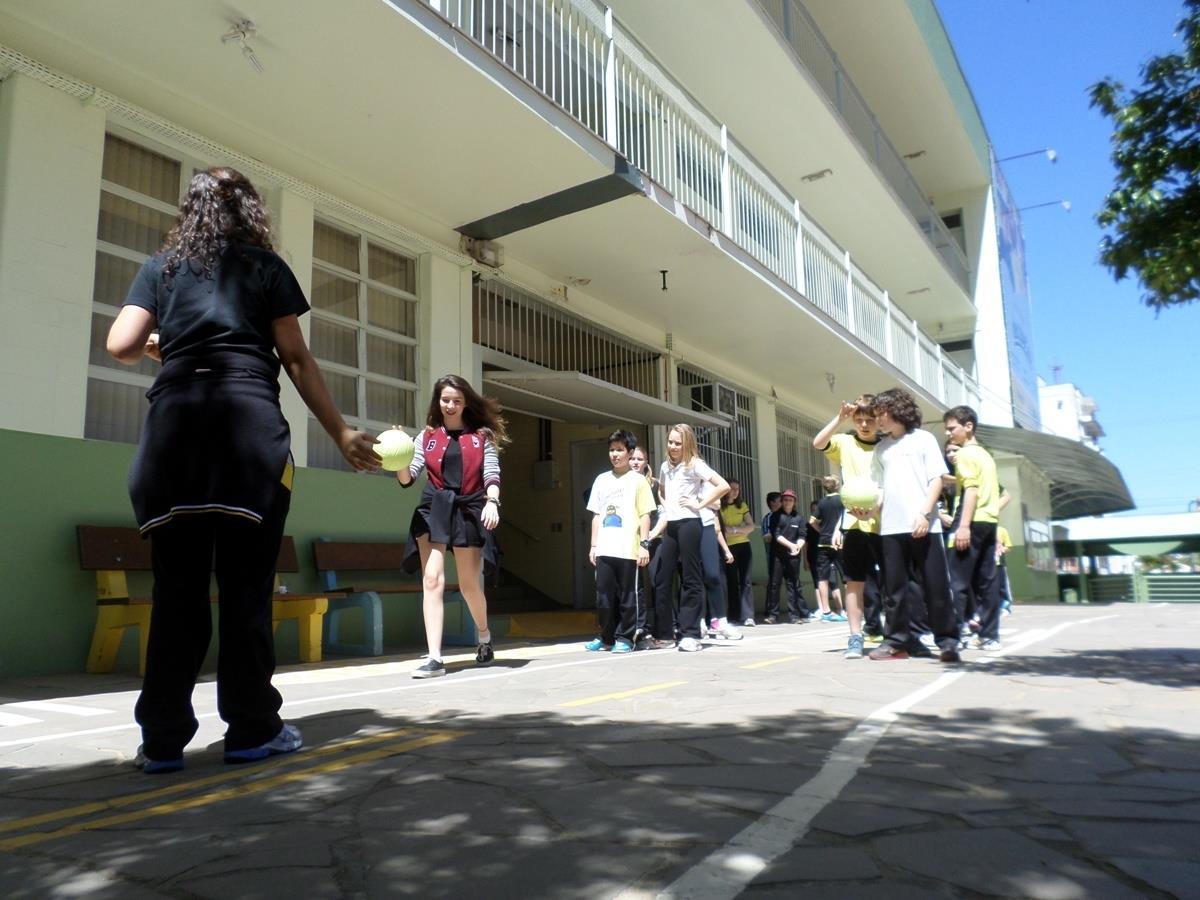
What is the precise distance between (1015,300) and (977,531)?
23835 mm

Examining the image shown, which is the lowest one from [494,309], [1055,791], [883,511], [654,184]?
[1055,791]

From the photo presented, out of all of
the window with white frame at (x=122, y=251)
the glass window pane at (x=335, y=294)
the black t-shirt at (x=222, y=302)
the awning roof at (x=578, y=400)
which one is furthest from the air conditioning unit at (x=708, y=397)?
the black t-shirt at (x=222, y=302)

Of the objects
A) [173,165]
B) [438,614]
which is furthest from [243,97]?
[438,614]

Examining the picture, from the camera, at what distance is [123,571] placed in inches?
254

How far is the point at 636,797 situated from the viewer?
267 cm

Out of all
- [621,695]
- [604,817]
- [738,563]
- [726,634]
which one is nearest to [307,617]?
[621,695]

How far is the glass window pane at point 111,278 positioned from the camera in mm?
7027

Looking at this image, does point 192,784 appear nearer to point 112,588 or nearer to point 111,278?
point 112,588

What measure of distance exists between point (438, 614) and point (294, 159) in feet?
14.2

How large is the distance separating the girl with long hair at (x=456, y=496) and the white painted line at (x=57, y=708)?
1989 mm

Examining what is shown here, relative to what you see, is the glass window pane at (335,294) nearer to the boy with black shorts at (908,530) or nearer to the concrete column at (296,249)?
the concrete column at (296,249)

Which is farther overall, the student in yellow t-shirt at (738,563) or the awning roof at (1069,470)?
the awning roof at (1069,470)

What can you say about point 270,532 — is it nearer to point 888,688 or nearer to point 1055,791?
point 1055,791

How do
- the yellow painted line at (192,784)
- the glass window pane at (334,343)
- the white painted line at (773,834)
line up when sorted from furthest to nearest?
the glass window pane at (334,343)
the yellow painted line at (192,784)
the white painted line at (773,834)
